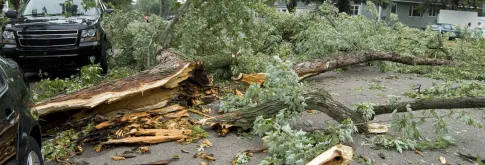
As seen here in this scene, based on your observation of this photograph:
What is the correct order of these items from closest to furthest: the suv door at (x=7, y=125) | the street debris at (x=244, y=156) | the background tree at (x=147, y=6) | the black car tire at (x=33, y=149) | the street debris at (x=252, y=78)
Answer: the suv door at (x=7, y=125)
the black car tire at (x=33, y=149)
the street debris at (x=244, y=156)
the street debris at (x=252, y=78)
the background tree at (x=147, y=6)

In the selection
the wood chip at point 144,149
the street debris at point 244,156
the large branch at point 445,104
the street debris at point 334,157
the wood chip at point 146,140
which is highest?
the large branch at point 445,104

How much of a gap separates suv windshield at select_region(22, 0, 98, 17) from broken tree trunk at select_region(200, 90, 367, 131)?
5373mm

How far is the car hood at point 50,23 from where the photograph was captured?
8003 mm

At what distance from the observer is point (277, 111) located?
4.86 metres

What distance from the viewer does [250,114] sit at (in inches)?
193

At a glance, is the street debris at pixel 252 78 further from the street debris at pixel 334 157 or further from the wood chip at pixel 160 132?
the street debris at pixel 334 157

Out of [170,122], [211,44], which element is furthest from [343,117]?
[211,44]

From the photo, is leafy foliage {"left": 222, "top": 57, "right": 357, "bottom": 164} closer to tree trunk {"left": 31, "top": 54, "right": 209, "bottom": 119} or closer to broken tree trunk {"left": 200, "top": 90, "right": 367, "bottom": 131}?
broken tree trunk {"left": 200, "top": 90, "right": 367, "bottom": 131}

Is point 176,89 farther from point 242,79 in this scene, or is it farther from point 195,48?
point 195,48

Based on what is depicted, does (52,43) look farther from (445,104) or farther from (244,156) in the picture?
(445,104)

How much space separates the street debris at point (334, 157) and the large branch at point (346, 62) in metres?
4.29

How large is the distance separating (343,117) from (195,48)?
13.5 ft

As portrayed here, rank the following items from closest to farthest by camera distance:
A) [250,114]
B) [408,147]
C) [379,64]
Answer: [408,147] → [250,114] → [379,64]

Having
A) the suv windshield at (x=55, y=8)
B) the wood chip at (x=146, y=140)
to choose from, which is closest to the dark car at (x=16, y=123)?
the wood chip at (x=146, y=140)
